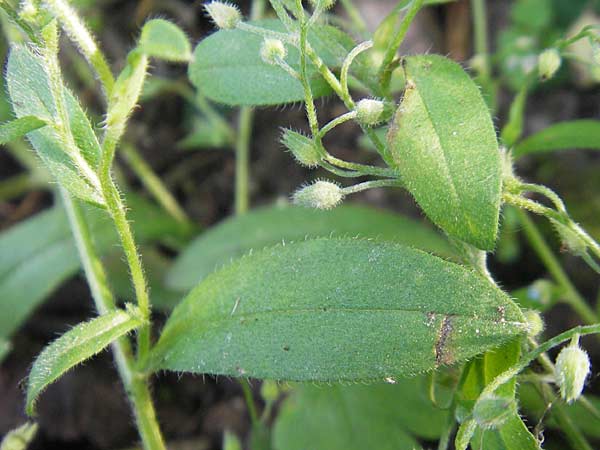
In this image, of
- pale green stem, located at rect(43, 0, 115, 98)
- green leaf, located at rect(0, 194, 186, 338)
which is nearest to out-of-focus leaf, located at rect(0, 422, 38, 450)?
pale green stem, located at rect(43, 0, 115, 98)

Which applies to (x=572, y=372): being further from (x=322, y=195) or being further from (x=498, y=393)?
(x=322, y=195)

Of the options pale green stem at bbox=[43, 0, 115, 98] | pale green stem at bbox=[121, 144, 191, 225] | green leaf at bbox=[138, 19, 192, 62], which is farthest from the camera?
pale green stem at bbox=[121, 144, 191, 225]

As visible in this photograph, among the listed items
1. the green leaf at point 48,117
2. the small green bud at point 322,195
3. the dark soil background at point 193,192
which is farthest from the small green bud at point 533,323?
the dark soil background at point 193,192

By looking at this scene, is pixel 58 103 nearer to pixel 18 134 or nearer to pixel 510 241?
pixel 18 134

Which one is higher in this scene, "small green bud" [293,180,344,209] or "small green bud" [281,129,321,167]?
"small green bud" [281,129,321,167]

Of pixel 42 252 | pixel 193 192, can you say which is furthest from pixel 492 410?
pixel 193 192

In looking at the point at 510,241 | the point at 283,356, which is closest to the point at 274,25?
the point at 283,356

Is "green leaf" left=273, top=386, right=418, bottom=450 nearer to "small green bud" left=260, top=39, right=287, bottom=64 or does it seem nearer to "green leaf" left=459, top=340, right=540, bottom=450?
"green leaf" left=459, top=340, right=540, bottom=450
